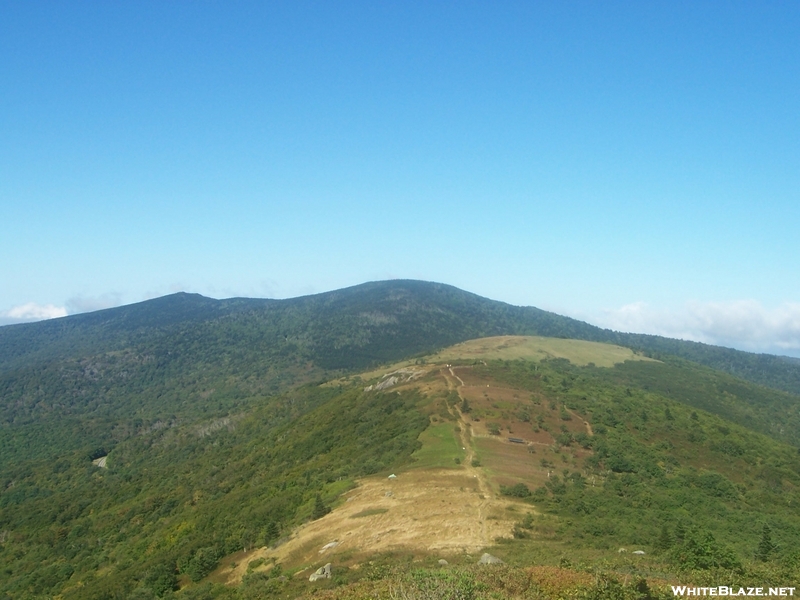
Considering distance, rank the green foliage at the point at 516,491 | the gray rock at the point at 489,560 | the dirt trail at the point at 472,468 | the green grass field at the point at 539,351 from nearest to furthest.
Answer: the gray rock at the point at 489,560 < the dirt trail at the point at 472,468 < the green foliage at the point at 516,491 < the green grass field at the point at 539,351

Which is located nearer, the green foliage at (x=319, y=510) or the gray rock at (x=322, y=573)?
the gray rock at (x=322, y=573)

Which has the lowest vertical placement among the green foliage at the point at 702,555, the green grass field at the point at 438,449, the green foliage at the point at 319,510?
the green foliage at the point at 319,510

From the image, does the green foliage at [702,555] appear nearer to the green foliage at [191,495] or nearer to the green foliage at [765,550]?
the green foliage at [765,550]

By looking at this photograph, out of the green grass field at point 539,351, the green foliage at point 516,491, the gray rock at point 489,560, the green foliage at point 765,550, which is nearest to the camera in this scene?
the gray rock at point 489,560

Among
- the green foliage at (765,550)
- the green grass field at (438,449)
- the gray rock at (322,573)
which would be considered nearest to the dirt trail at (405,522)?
the gray rock at (322,573)

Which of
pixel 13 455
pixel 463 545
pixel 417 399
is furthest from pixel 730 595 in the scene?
pixel 13 455

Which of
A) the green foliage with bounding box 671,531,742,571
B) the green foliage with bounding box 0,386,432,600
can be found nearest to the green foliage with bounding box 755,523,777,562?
the green foliage with bounding box 671,531,742,571

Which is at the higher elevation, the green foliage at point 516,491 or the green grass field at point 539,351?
the green grass field at point 539,351
